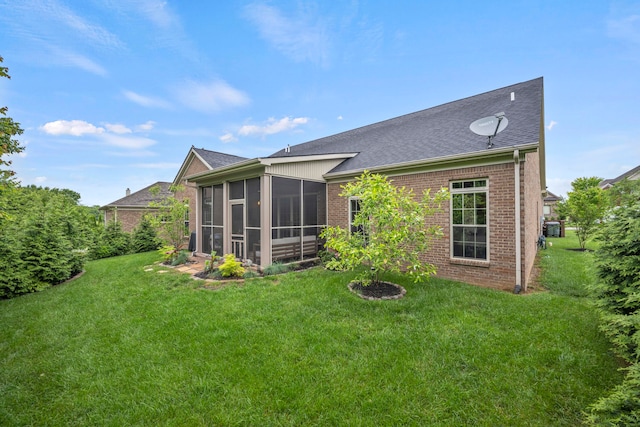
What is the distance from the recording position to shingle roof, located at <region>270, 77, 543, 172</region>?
671 centimetres

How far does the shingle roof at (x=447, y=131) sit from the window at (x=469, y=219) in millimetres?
932

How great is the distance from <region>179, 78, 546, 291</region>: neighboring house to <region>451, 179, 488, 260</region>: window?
23mm

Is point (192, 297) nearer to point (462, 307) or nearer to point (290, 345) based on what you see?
point (290, 345)

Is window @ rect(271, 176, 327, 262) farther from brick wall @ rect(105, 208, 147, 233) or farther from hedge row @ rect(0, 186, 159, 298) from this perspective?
brick wall @ rect(105, 208, 147, 233)

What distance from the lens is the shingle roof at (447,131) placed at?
6.71 m

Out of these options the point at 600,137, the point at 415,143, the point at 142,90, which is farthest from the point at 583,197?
the point at 142,90

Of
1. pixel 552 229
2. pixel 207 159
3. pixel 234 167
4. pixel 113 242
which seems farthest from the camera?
pixel 552 229

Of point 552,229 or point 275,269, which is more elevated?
point 552,229

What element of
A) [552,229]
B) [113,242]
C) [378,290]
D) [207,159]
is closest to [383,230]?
[378,290]

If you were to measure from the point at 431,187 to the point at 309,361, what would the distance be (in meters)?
5.69

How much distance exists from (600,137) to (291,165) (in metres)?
17.6

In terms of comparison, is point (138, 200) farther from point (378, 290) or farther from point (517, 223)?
point (517, 223)

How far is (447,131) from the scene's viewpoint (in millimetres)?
8727

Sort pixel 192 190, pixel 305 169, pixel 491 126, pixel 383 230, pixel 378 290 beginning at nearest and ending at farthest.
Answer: pixel 383 230 < pixel 378 290 < pixel 491 126 < pixel 305 169 < pixel 192 190
